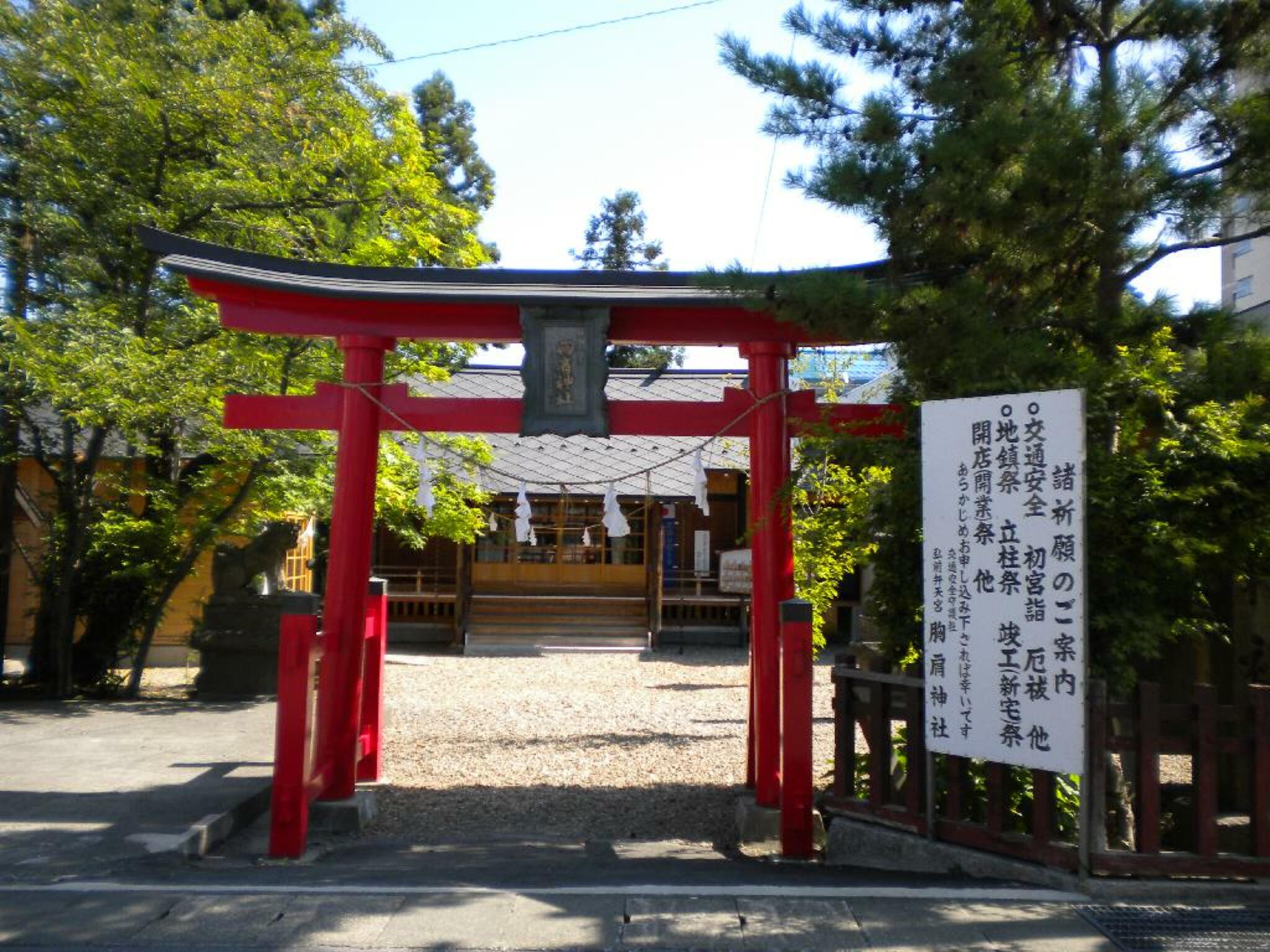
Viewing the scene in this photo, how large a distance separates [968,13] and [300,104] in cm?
867

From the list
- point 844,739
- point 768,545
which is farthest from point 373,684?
point 844,739

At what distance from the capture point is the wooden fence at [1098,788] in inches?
194

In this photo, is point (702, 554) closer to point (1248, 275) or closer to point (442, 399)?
point (1248, 275)

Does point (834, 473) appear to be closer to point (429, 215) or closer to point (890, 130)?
point (890, 130)

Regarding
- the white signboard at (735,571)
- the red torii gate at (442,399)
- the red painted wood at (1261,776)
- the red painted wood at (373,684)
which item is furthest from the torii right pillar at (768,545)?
the white signboard at (735,571)

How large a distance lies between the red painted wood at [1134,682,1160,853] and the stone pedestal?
9.98 metres

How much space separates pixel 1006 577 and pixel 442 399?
4102 mm

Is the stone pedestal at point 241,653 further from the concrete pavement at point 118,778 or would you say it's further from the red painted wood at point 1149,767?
the red painted wood at point 1149,767

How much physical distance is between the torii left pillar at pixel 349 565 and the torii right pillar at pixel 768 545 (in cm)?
271

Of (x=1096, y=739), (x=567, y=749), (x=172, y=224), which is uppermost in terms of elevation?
(x=172, y=224)

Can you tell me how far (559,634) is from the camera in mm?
→ 19516

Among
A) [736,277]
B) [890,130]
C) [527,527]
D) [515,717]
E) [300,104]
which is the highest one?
[300,104]

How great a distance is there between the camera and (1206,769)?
496 centimetres

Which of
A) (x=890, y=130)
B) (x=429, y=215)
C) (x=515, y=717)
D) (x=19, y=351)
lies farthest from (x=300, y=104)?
(x=890, y=130)
